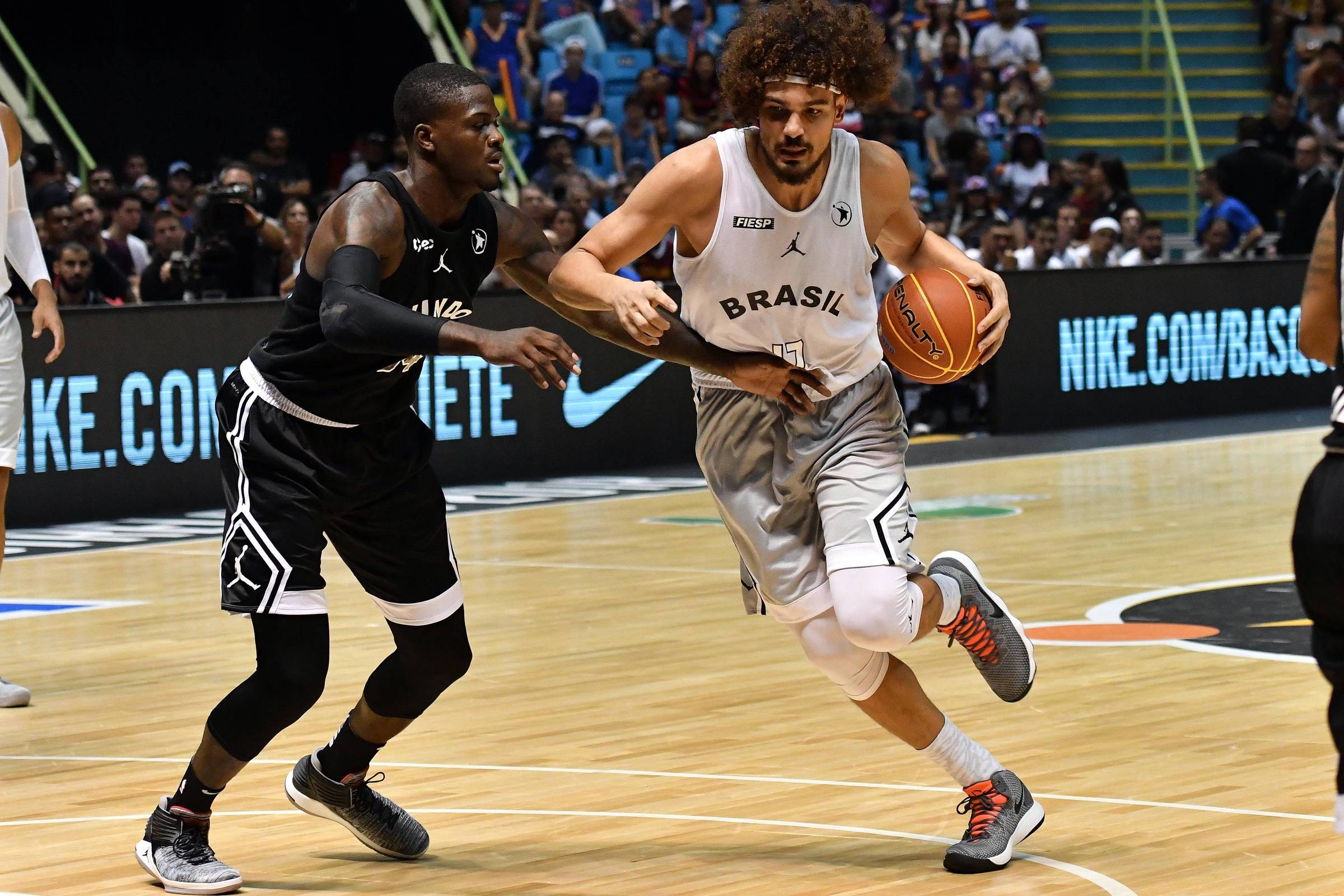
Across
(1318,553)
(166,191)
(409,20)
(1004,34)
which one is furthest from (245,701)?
(1004,34)

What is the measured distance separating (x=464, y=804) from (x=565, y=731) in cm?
90

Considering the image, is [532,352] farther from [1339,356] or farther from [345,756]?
[1339,356]

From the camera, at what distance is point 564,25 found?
18.9m

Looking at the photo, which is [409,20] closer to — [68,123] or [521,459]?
[68,123]

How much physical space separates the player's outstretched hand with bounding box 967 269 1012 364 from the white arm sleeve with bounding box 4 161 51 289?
3436 mm

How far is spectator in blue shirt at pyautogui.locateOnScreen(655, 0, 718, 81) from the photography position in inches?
746

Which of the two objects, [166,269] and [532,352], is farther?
[166,269]

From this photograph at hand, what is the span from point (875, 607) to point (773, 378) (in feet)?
1.79

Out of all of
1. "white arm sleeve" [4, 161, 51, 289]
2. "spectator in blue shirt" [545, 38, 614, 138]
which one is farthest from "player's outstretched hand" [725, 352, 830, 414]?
"spectator in blue shirt" [545, 38, 614, 138]

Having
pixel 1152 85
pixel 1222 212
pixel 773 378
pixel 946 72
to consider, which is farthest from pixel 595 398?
pixel 1152 85

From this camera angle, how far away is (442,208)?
4.77 metres

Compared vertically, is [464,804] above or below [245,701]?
below

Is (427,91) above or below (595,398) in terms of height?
above

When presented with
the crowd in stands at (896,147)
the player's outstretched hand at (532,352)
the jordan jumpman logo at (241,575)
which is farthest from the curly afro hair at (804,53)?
the crowd in stands at (896,147)
